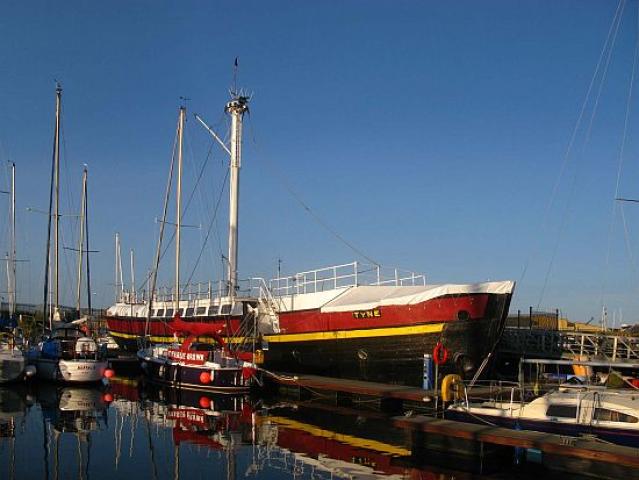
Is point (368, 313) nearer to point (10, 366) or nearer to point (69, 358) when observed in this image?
point (69, 358)

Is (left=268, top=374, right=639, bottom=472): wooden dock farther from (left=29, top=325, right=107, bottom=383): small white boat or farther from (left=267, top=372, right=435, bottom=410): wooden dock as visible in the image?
(left=29, top=325, right=107, bottom=383): small white boat

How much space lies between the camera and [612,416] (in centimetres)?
1675

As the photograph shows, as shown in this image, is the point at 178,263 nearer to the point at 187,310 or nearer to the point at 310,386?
the point at 187,310

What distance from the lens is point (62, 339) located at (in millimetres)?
36812

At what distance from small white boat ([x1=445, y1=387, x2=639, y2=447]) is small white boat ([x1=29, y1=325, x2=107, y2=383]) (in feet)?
71.2

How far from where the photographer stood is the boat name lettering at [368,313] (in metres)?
28.2

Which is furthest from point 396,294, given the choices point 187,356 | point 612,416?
point 612,416

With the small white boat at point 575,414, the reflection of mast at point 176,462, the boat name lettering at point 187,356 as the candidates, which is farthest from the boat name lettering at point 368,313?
the reflection of mast at point 176,462

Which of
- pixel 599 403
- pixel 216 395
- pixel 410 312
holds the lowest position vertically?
pixel 216 395

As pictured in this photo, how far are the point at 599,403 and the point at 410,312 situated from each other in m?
10.8

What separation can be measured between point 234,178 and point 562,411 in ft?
87.7

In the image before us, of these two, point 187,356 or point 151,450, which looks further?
point 187,356

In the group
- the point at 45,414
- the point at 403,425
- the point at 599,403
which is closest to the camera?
the point at 599,403

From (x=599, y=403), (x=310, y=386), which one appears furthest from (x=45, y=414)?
(x=599, y=403)
